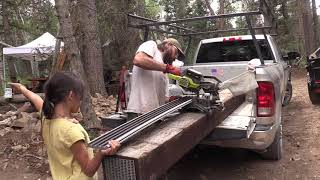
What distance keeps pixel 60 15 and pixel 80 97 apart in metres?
4.42

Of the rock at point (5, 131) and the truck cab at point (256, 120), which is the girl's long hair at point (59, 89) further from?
the rock at point (5, 131)

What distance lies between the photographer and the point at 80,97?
2689 millimetres

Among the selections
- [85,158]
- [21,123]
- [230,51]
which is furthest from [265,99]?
[21,123]

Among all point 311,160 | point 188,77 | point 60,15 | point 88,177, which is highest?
point 60,15

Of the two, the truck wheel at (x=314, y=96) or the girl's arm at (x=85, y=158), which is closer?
the girl's arm at (x=85, y=158)

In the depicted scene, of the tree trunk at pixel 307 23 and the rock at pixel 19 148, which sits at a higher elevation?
the tree trunk at pixel 307 23

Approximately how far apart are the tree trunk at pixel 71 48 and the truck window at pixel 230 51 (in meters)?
2.71

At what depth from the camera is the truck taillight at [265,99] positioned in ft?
17.9

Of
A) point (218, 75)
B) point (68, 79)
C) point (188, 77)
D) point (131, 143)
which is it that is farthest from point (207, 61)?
point (68, 79)

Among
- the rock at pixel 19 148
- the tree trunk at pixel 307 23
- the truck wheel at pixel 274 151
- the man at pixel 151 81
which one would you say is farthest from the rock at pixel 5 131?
the tree trunk at pixel 307 23

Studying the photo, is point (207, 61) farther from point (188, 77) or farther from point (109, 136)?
point (109, 136)

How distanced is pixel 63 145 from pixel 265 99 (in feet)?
11.4

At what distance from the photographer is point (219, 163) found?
6.67 metres

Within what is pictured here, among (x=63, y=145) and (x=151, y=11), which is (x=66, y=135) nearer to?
(x=63, y=145)
